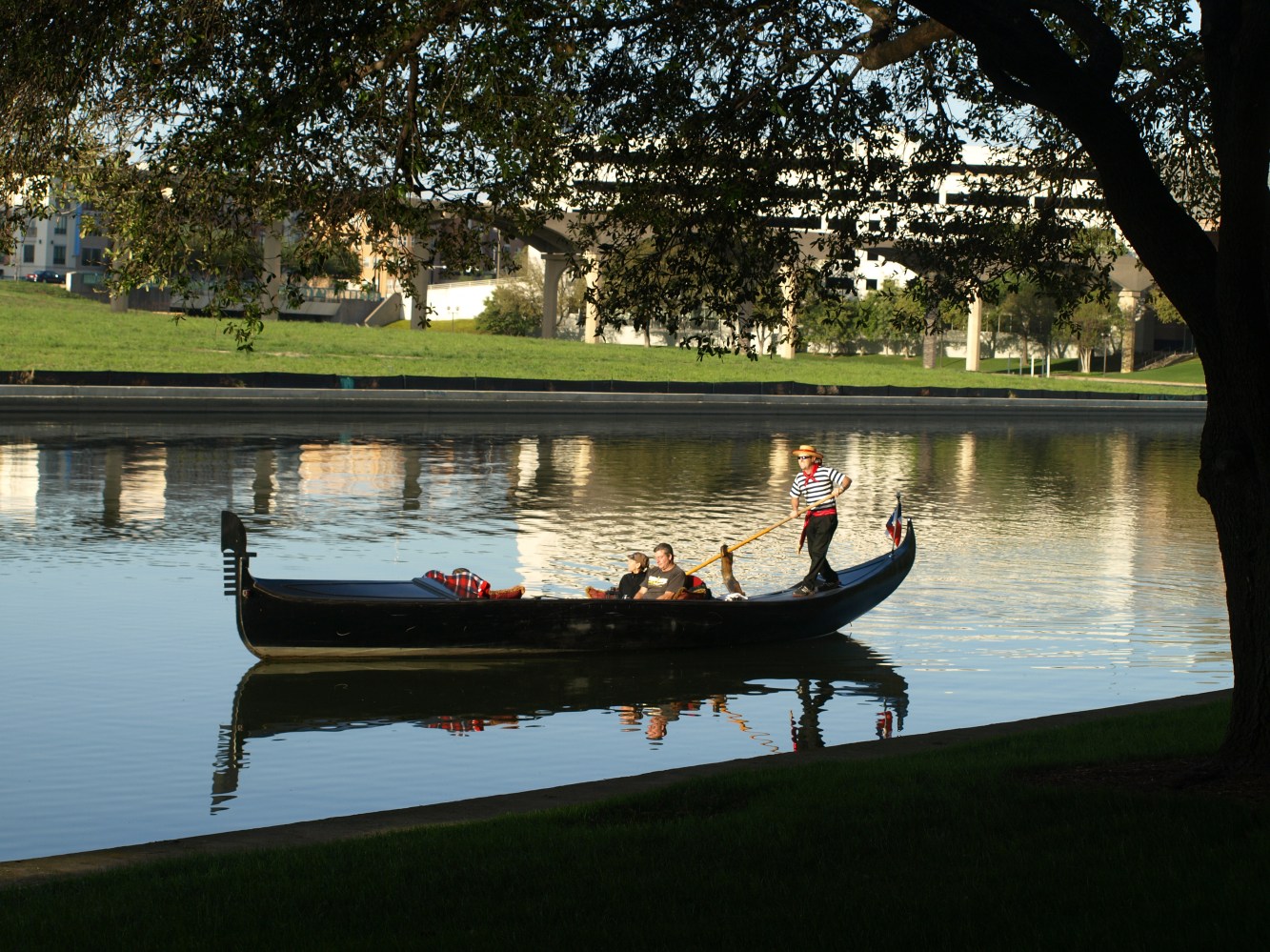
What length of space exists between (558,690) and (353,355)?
162ft

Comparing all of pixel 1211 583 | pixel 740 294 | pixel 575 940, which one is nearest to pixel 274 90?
pixel 740 294

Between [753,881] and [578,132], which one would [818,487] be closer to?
[578,132]

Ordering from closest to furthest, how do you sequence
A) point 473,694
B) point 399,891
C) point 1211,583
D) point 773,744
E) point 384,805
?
1. point 399,891
2. point 384,805
3. point 773,744
4. point 473,694
5. point 1211,583

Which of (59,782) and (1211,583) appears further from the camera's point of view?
(1211,583)

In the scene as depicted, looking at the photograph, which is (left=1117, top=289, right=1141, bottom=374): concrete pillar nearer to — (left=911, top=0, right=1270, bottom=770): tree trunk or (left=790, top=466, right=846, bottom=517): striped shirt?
(left=790, top=466, right=846, bottom=517): striped shirt

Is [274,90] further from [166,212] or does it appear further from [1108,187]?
[1108,187]

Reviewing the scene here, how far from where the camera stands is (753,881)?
7.10m

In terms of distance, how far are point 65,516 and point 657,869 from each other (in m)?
20.3

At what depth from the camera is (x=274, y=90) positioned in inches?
456

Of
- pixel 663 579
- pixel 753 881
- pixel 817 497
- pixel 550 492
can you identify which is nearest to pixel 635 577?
pixel 663 579

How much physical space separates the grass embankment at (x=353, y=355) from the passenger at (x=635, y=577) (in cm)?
3296

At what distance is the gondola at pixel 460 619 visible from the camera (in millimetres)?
15650

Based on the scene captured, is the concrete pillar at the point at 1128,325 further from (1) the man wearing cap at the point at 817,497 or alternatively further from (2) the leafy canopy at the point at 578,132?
(2) the leafy canopy at the point at 578,132

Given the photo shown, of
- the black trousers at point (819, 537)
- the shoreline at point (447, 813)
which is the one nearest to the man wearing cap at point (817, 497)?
the black trousers at point (819, 537)
